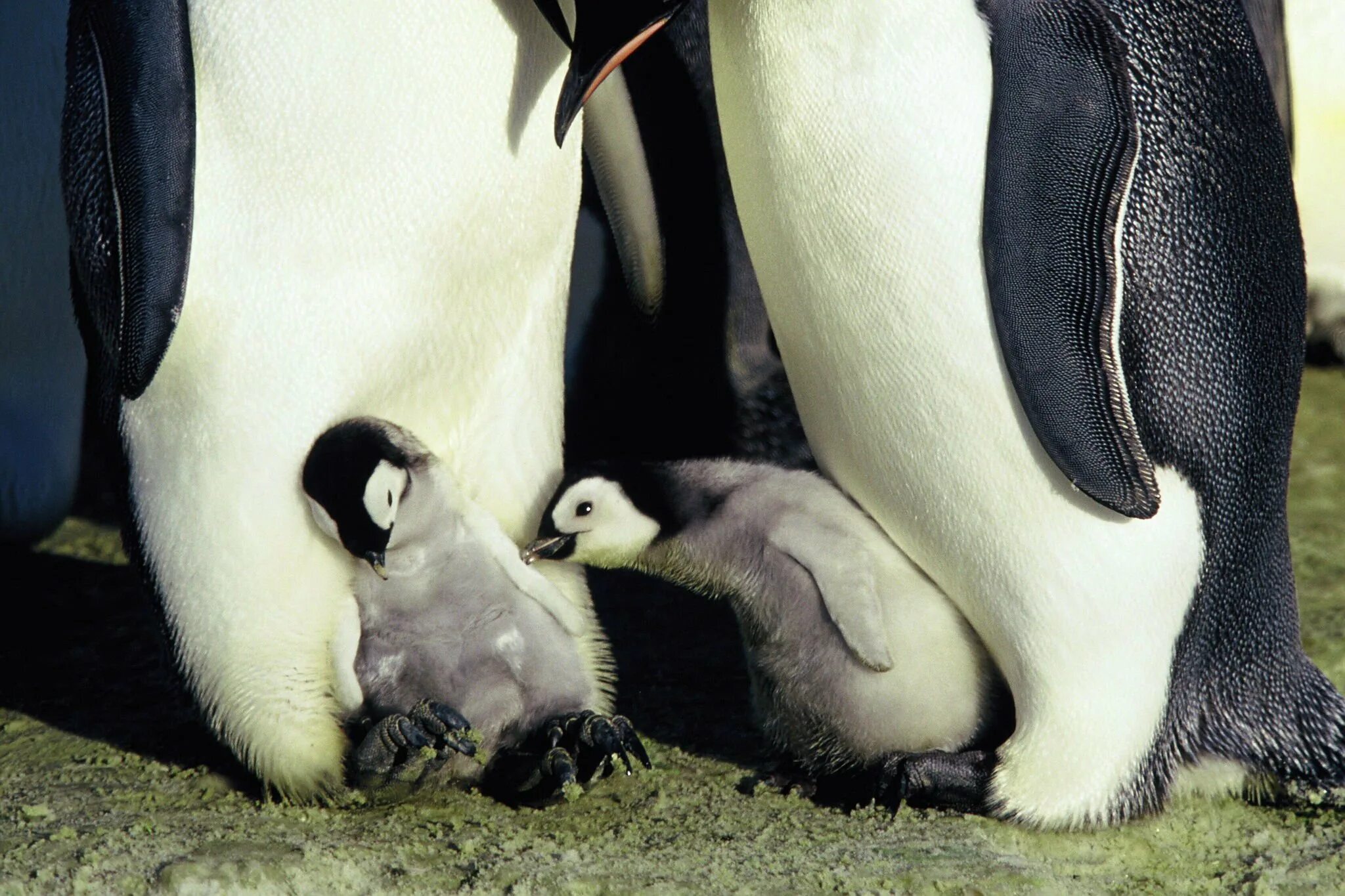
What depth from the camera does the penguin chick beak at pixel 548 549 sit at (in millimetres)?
2092

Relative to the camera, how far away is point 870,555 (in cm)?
205

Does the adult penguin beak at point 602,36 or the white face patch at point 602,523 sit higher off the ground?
the adult penguin beak at point 602,36

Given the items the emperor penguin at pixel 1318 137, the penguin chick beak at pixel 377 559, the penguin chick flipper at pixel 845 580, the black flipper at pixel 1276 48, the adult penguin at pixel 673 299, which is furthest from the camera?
the emperor penguin at pixel 1318 137

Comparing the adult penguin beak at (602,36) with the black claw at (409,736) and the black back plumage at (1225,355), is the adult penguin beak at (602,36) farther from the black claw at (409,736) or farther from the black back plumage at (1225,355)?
the black claw at (409,736)

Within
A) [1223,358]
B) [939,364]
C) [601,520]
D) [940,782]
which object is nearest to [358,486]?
[601,520]

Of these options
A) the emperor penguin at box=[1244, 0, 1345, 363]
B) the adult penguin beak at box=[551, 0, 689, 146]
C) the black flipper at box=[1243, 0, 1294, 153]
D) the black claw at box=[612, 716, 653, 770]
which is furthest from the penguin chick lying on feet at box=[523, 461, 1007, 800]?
the emperor penguin at box=[1244, 0, 1345, 363]

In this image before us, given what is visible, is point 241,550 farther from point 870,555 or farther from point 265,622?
point 870,555

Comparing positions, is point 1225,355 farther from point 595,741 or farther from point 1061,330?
point 595,741

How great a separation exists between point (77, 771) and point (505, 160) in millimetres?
932

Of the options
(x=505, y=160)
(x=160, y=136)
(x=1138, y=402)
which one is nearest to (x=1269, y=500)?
(x=1138, y=402)

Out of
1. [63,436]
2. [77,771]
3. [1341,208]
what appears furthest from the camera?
[1341,208]

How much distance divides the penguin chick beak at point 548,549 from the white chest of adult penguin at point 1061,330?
1.19ft

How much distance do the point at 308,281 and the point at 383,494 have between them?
0.26m

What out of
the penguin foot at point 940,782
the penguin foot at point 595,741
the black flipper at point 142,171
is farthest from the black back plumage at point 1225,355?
the black flipper at point 142,171
